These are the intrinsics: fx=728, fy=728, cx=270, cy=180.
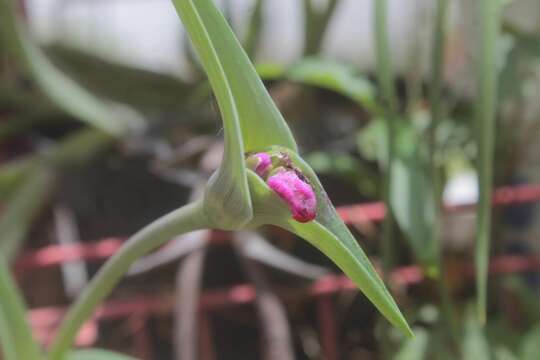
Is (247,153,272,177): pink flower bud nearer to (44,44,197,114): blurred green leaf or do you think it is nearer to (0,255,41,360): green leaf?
(0,255,41,360): green leaf

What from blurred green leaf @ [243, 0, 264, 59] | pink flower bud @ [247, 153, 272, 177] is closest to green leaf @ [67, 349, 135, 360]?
pink flower bud @ [247, 153, 272, 177]

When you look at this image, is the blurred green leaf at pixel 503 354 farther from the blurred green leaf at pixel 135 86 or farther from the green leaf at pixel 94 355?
the blurred green leaf at pixel 135 86

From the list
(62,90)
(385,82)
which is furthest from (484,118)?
(62,90)

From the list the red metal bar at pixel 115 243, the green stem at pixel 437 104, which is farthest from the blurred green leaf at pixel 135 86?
the green stem at pixel 437 104

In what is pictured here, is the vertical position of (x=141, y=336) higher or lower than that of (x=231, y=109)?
lower

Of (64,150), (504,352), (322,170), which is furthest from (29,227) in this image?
(504,352)

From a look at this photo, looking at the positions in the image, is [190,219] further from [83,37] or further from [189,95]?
[83,37]

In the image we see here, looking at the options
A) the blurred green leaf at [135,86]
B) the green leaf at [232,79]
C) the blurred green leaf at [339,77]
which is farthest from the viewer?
the blurred green leaf at [135,86]

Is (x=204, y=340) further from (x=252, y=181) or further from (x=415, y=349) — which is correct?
(x=252, y=181)
